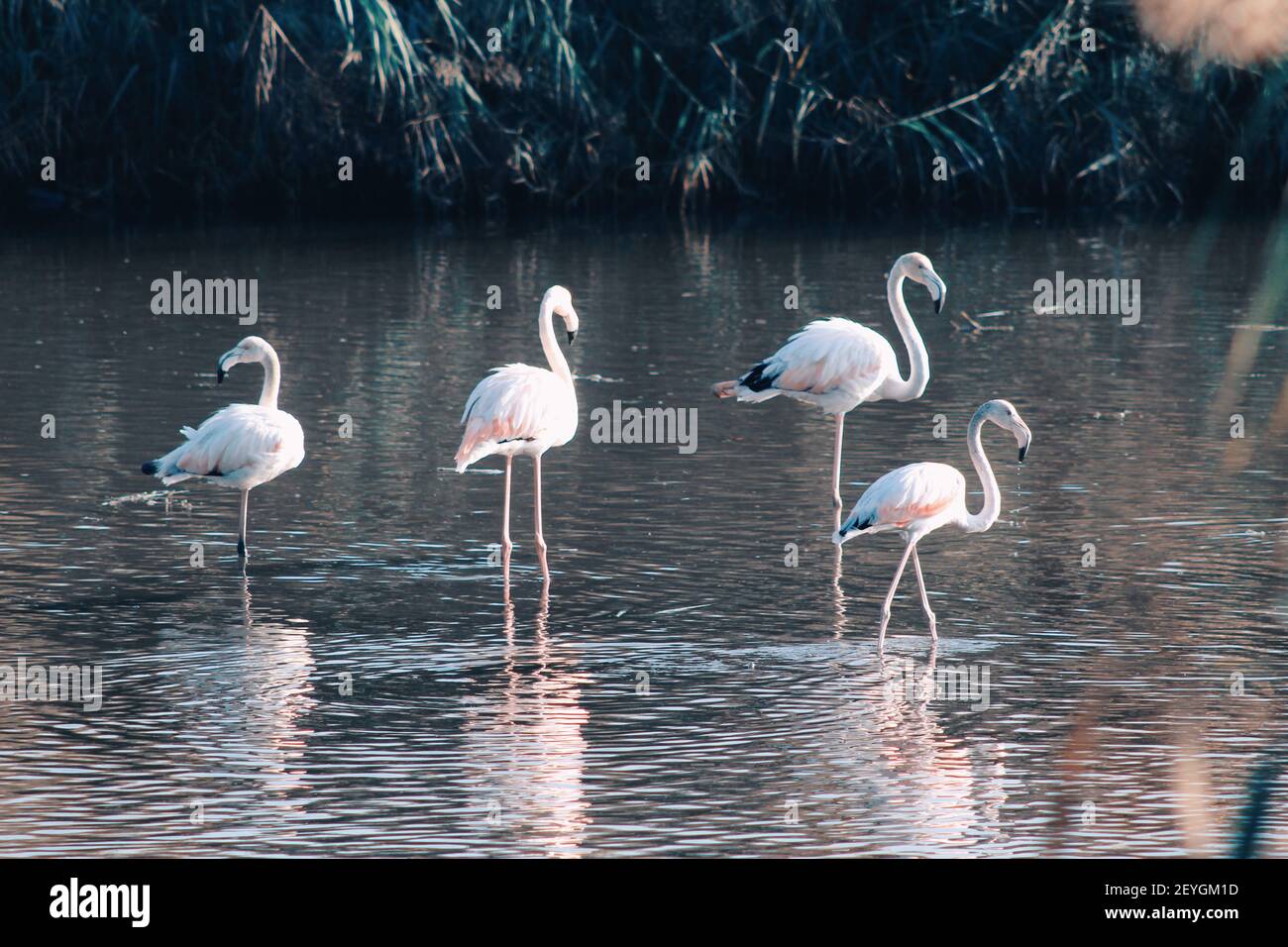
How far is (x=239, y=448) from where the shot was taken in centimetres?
1047

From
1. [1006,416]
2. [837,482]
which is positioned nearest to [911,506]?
[1006,416]

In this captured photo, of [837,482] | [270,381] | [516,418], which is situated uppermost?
[270,381]

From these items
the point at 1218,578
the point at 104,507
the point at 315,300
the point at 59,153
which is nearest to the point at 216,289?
the point at 315,300

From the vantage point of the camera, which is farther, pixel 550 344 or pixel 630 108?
pixel 630 108

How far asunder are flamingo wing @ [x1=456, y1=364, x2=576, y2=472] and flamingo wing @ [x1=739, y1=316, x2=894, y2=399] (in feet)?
6.03

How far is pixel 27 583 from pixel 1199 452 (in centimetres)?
737

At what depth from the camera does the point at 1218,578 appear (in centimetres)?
1010

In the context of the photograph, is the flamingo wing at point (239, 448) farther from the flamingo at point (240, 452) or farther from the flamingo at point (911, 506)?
the flamingo at point (911, 506)

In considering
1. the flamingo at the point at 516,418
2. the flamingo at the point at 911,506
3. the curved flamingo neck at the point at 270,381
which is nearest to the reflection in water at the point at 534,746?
the flamingo at the point at 911,506

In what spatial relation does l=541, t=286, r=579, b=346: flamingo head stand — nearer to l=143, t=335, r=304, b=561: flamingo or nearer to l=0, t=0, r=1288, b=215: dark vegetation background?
l=143, t=335, r=304, b=561: flamingo

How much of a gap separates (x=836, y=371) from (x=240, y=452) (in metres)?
3.69

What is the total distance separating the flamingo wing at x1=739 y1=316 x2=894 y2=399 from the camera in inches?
481

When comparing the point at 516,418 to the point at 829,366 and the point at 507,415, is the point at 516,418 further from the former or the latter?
the point at 829,366

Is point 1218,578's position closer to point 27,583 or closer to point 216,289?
point 27,583
